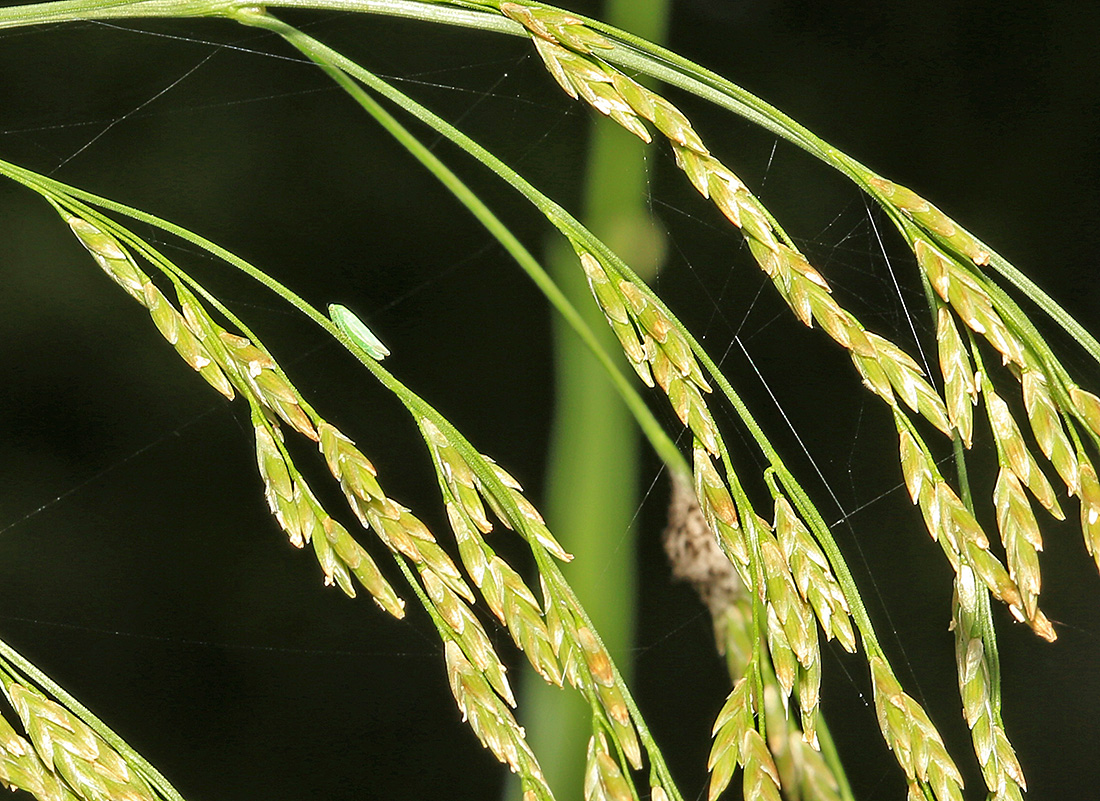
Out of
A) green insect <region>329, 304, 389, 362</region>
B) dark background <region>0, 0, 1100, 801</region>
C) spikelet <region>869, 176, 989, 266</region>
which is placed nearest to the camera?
spikelet <region>869, 176, 989, 266</region>

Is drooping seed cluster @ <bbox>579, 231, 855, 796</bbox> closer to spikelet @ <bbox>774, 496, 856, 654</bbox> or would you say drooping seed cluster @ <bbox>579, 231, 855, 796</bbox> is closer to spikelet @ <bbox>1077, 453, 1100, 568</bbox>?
spikelet @ <bbox>774, 496, 856, 654</bbox>

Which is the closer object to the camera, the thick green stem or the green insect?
the green insect

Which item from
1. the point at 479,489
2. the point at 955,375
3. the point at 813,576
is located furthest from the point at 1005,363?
the point at 479,489

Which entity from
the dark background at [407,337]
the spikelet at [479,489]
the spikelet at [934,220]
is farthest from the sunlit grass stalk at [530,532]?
the dark background at [407,337]

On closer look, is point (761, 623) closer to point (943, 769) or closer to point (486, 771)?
point (943, 769)

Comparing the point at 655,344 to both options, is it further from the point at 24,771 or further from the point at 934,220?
the point at 24,771

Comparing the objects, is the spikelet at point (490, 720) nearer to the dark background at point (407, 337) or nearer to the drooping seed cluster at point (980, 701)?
the drooping seed cluster at point (980, 701)

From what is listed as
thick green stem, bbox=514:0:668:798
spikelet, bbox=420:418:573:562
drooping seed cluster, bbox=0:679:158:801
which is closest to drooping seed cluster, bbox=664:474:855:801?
thick green stem, bbox=514:0:668:798
